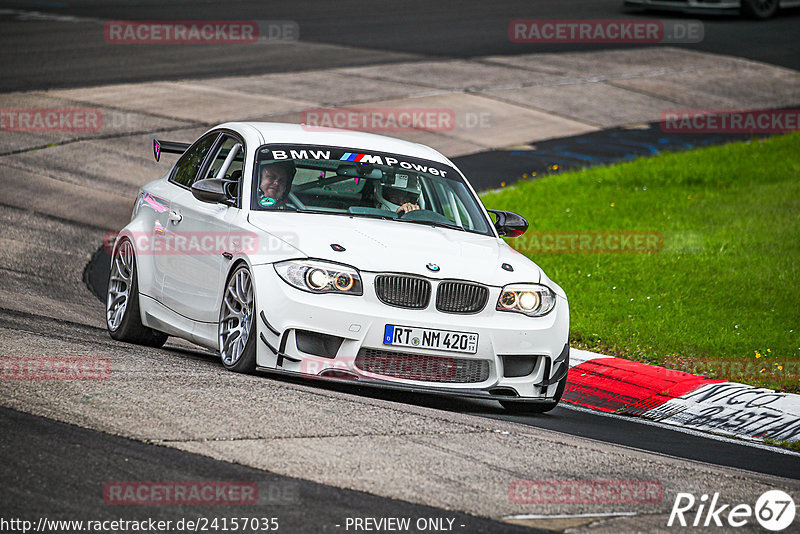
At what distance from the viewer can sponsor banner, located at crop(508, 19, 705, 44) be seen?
30016mm

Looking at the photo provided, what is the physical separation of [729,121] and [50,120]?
12.0 metres

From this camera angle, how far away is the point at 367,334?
7352mm

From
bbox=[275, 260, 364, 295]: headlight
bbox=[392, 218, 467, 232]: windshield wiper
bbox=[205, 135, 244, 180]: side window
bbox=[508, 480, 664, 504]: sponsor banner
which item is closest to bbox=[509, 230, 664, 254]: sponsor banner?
bbox=[392, 218, 467, 232]: windshield wiper

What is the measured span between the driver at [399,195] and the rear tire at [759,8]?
25.9m

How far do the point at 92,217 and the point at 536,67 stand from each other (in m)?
13.5

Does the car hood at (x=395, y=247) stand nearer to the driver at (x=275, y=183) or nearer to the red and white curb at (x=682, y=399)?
the driver at (x=275, y=183)

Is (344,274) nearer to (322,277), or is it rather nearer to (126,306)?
(322,277)

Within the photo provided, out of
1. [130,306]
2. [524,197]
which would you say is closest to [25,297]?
[130,306]

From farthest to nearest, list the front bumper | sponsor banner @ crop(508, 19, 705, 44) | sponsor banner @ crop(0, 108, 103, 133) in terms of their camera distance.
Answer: sponsor banner @ crop(508, 19, 705, 44) → sponsor banner @ crop(0, 108, 103, 133) → the front bumper

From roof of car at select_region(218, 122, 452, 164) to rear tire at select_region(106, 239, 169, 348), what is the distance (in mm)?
1271

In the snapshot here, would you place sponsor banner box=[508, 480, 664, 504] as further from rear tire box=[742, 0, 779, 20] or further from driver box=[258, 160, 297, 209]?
rear tire box=[742, 0, 779, 20]

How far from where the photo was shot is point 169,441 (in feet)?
19.4

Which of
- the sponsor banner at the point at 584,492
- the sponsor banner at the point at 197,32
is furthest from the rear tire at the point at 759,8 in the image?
the sponsor banner at the point at 584,492

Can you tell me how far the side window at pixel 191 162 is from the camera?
9.41 m
